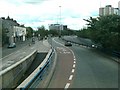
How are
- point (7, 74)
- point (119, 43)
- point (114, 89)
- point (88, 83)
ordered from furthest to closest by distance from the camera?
point (119, 43) < point (7, 74) < point (88, 83) < point (114, 89)

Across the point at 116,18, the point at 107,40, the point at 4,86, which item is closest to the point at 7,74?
the point at 4,86

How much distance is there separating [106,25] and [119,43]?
28.2 ft

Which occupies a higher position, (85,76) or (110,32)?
(110,32)

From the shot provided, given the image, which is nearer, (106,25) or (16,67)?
(16,67)

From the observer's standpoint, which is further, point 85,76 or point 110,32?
point 110,32

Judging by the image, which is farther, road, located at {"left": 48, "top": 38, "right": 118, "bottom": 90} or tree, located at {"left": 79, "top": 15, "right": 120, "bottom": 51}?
tree, located at {"left": 79, "top": 15, "right": 120, "bottom": 51}

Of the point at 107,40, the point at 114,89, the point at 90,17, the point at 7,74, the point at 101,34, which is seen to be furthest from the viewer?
the point at 90,17

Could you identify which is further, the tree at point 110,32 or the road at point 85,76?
the tree at point 110,32

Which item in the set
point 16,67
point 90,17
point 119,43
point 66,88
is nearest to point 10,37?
point 90,17

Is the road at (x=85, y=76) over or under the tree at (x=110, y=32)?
under

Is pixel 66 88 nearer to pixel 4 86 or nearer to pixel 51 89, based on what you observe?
pixel 51 89

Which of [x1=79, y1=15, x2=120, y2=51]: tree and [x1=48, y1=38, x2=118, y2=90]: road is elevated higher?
[x1=79, y1=15, x2=120, y2=51]: tree

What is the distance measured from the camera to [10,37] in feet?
381

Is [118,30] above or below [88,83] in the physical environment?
above
